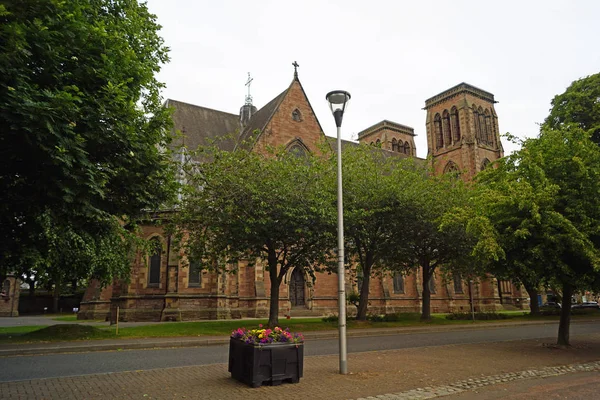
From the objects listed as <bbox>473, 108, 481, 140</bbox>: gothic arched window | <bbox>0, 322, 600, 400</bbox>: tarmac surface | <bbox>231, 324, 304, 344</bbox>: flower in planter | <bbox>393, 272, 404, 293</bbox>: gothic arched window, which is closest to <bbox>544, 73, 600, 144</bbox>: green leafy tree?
<bbox>393, 272, 404, 293</bbox>: gothic arched window

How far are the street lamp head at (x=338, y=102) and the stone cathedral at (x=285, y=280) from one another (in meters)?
10.9

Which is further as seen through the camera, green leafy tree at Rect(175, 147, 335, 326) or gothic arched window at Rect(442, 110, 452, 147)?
gothic arched window at Rect(442, 110, 452, 147)

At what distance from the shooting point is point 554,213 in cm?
1288

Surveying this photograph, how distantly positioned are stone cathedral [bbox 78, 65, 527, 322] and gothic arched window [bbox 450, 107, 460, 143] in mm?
125

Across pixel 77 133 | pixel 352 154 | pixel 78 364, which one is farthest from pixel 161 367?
pixel 352 154

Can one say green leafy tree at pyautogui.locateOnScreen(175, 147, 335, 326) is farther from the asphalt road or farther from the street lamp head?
the street lamp head

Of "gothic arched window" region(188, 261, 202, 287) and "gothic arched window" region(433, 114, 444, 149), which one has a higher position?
"gothic arched window" region(433, 114, 444, 149)

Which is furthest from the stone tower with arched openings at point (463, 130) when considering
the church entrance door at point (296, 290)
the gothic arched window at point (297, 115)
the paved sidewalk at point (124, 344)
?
the paved sidewalk at point (124, 344)

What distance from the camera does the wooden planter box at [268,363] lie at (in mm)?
8477

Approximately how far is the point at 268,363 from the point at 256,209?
1169cm

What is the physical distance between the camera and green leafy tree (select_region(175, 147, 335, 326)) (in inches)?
778

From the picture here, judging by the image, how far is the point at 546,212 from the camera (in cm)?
1327

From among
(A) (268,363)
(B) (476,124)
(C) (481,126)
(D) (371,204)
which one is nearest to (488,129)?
(C) (481,126)

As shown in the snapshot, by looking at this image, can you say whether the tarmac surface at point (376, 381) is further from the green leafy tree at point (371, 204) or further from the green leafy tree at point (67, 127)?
the green leafy tree at point (371, 204)
